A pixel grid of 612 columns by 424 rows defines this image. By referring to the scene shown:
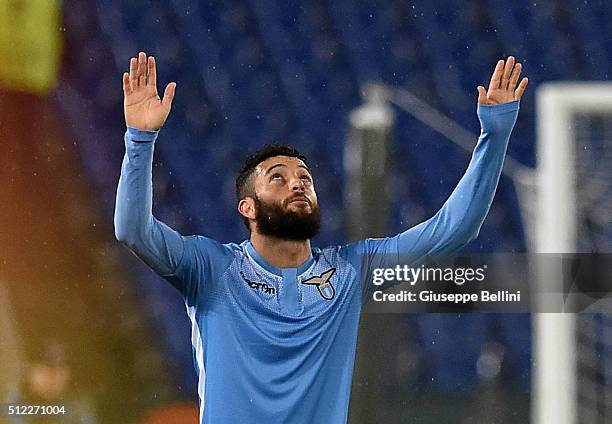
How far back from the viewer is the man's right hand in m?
1.49

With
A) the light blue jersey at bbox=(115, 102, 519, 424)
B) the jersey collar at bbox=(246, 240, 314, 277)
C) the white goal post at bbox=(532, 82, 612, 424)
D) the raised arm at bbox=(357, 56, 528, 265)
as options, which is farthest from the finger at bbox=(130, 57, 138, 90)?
the white goal post at bbox=(532, 82, 612, 424)

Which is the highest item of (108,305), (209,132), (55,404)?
(209,132)

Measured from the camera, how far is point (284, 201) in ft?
5.48

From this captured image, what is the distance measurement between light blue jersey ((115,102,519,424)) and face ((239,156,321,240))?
0.06 metres

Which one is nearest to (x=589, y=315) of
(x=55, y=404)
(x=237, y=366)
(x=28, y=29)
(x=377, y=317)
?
(x=377, y=317)

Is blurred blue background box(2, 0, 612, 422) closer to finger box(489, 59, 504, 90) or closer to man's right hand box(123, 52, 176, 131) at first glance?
finger box(489, 59, 504, 90)

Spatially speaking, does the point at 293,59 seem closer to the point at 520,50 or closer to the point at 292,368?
the point at 520,50

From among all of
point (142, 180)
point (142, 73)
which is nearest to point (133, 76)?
point (142, 73)

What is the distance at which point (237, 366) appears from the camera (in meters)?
1.63

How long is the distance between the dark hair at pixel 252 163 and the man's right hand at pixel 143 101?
0.22 meters

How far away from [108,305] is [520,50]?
0.87 m

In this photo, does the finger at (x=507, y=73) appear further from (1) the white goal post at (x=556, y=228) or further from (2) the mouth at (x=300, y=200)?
(2) the mouth at (x=300, y=200)


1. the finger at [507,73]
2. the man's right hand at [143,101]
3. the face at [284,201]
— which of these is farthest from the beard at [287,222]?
the finger at [507,73]

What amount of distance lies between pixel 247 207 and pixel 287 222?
0.10 meters
